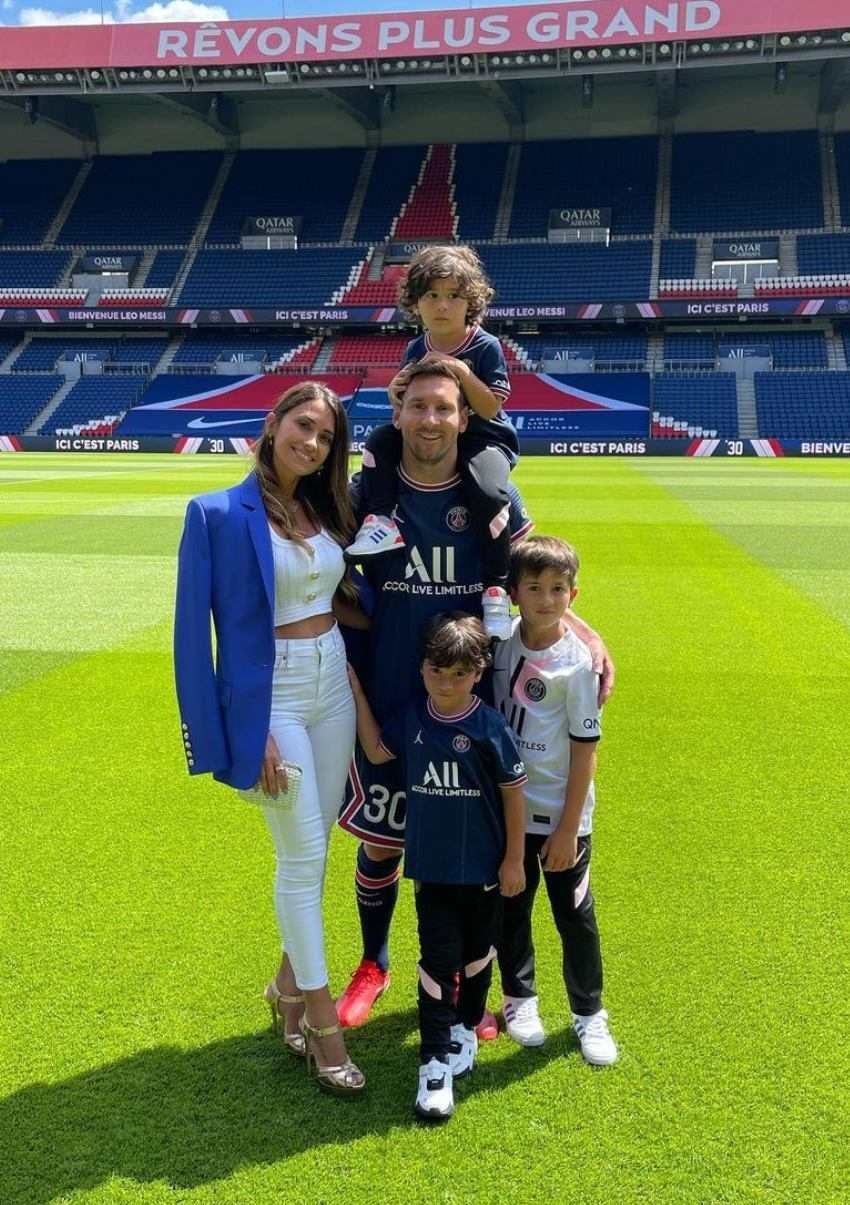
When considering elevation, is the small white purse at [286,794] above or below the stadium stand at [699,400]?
below

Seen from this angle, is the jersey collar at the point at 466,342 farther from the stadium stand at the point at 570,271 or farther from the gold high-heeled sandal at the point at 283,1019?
the stadium stand at the point at 570,271

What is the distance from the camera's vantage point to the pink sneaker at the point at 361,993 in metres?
3.04

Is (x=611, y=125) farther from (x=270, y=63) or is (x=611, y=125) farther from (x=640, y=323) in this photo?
(x=270, y=63)

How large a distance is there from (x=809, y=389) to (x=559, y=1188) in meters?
37.5

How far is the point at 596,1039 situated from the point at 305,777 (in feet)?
3.94

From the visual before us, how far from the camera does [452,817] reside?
8.93 feet

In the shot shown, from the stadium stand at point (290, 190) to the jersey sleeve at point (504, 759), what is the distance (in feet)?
151

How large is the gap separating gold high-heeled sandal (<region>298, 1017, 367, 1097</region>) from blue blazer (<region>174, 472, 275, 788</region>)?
0.77m

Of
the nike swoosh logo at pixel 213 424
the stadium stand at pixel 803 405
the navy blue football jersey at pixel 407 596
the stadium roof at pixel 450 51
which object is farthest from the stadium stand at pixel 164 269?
the navy blue football jersey at pixel 407 596

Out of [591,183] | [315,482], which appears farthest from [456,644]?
[591,183]

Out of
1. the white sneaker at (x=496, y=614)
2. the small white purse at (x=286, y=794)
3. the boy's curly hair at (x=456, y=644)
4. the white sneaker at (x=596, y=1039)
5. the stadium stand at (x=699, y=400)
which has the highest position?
the stadium stand at (x=699, y=400)

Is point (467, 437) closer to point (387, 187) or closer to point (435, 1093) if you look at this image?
point (435, 1093)

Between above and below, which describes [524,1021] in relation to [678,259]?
below

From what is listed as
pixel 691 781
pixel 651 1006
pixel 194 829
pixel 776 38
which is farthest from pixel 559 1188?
pixel 776 38
